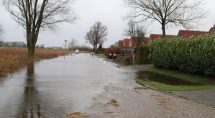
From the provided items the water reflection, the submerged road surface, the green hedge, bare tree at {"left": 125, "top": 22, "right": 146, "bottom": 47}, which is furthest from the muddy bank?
bare tree at {"left": 125, "top": 22, "right": 146, "bottom": 47}

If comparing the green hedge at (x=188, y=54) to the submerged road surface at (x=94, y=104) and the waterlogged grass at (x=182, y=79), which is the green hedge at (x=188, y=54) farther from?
the submerged road surface at (x=94, y=104)

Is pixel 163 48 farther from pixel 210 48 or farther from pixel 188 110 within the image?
pixel 188 110

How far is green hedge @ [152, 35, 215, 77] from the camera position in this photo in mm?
22391

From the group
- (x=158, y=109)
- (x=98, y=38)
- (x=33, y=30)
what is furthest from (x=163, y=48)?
(x=98, y=38)

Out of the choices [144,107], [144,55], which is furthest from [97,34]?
[144,107]

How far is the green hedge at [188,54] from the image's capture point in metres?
22.4

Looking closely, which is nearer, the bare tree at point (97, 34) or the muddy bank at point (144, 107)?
the muddy bank at point (144, 107)

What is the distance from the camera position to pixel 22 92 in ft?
53.2

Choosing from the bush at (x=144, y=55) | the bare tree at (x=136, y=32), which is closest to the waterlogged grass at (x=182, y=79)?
the bush at (x=144, y=55)

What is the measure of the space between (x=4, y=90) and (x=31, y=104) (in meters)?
4.35

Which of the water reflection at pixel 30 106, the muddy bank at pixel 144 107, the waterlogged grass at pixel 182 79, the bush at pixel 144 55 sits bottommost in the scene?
the waterlogged grass at pixel 182 79

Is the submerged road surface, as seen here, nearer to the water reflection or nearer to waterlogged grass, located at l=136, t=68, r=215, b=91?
the water reflection

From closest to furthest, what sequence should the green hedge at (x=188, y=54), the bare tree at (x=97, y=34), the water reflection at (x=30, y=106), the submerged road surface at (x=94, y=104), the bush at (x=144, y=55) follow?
the water reflection at (x=30, y=106), the submerged road surface at (x=94, y=104), the green hedge at (x=188, y=54), the bush at (x=144, y=55), the bare tree at (x=97, y=34)

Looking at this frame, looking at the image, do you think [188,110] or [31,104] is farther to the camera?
A: [31,104]
